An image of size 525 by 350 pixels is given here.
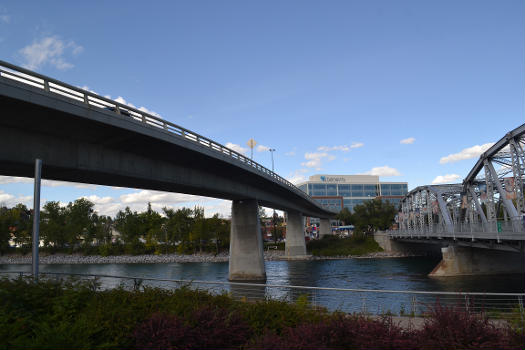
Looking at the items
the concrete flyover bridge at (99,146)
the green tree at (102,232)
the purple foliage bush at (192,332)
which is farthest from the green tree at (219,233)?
the purple foliage bush at (192,332)

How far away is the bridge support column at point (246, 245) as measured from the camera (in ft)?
131

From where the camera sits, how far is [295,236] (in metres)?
77.4

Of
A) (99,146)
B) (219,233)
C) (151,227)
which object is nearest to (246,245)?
(99,146)

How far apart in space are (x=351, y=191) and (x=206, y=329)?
148951 mm

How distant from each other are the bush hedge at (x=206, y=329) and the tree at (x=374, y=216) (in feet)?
301

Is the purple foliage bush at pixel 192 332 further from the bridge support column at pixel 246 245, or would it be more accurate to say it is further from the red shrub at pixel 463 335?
the bridge support column at pixel 246 245

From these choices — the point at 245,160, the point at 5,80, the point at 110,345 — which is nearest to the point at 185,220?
the point at 245,160

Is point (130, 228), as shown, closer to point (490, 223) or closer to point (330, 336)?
point (490, 223)

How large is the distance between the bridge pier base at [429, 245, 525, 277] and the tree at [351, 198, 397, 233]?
2143 inches

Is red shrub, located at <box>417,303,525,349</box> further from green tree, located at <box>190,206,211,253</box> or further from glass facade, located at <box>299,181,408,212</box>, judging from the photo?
glass facade, located at <box>299,181,408,212</box>

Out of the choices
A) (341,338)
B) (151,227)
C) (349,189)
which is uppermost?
(349,189)

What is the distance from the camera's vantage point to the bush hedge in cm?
656

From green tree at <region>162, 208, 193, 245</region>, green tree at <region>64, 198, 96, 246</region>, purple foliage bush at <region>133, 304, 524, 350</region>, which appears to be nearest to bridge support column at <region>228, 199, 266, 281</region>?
purple foliage bush at <region>133, 304, 524, 350</region>

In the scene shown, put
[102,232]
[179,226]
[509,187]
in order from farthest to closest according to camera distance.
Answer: [102,232]
[179,226]
[509,187]
